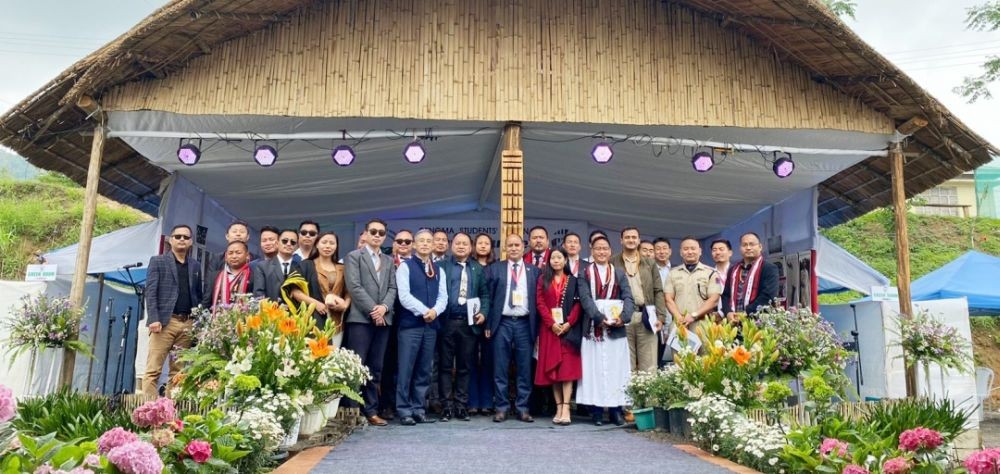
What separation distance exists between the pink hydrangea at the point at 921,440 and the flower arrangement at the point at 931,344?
2.79m

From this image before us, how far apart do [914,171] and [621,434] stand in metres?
5.26

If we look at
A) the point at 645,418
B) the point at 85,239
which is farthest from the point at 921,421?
the point at 85,239

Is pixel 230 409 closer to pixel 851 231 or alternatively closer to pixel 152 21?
pixel 152 21

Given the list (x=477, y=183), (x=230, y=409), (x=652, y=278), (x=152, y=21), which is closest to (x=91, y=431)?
(x=230, y=409)

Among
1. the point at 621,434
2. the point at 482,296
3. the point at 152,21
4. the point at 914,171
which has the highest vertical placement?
the point at 152,21

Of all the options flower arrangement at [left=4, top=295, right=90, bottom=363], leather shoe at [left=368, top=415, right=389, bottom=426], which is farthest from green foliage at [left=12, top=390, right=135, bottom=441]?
leather shoe at [left=368, top=415, right=389, bottom=426]

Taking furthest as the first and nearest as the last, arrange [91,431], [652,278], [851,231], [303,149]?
[851,231] < [303,149] < [652,278] < [91,431]

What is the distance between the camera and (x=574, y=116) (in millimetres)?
6520

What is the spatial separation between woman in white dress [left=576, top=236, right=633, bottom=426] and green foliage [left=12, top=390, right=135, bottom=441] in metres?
3.33

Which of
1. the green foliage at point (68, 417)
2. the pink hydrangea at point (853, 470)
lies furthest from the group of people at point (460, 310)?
the pink hydrangea at point (853, 470)

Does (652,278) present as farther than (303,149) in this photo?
No

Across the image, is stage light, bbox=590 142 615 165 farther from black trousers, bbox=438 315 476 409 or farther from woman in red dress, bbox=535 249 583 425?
black trousers, bbox=438 315 476 409

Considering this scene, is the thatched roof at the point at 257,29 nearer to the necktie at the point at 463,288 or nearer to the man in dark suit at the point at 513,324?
the necktie at the point at 463,288

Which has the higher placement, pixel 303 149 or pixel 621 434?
pixel 303 149
